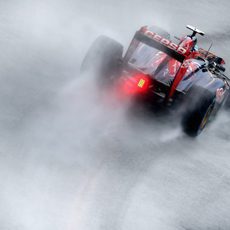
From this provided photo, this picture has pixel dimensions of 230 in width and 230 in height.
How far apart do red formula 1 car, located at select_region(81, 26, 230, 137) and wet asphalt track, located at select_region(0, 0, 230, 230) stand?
15.0 inches

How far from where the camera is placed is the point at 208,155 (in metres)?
11.3

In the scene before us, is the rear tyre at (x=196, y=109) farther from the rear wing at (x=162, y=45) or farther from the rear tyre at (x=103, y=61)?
the rear tyre at (x=103, y=61)

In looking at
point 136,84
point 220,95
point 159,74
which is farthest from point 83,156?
point 220,95

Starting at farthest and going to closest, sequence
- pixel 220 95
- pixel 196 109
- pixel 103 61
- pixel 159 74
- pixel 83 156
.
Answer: pixel 220 95
pixel 159 74
pixel 103 61
pixel 196 109
pixel 83 156

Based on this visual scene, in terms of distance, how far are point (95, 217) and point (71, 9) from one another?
12284mm

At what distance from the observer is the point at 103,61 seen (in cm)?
1182

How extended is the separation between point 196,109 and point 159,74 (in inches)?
43.4

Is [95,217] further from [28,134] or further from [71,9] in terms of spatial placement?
[71,9]

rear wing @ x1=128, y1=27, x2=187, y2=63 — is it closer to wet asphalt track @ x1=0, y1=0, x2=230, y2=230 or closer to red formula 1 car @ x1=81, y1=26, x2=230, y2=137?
red formula 1 car @ x1=81, y1=26, x2=230, y2=137

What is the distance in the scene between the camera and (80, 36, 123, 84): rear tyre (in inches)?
464

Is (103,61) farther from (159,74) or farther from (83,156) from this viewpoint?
(83,156)

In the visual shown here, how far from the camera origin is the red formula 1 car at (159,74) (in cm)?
1147

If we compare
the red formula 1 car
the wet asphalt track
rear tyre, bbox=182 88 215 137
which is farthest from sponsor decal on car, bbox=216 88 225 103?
rear tyre, bbox=182 88 215 137

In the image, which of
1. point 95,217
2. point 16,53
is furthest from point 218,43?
point 95,217
